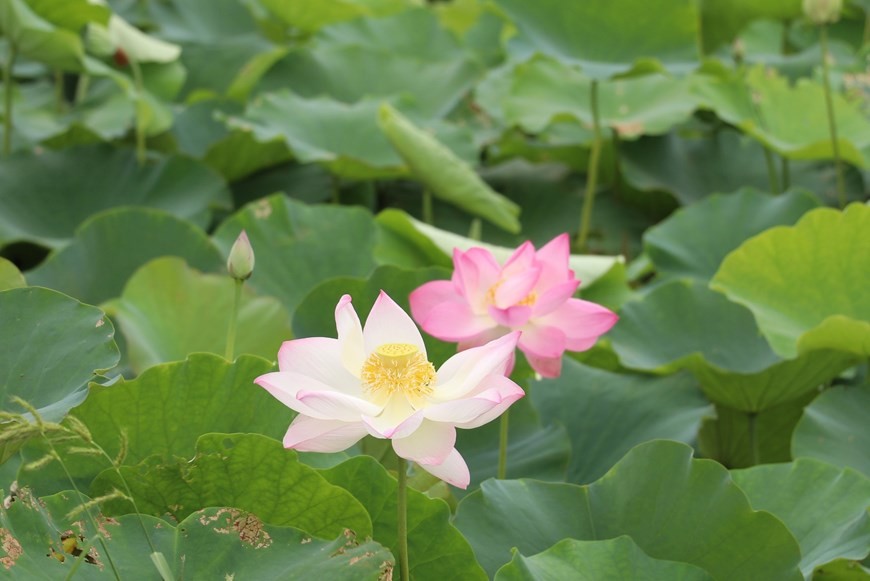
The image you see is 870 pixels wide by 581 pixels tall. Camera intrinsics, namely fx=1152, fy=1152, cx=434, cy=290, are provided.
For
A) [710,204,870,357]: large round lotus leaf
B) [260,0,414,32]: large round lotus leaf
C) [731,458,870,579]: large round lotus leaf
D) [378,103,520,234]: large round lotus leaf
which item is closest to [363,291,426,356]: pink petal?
[731,458,870,579]: large round lotus leaf

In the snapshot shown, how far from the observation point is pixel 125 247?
5.61 feet

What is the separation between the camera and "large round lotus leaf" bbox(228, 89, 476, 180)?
203cm

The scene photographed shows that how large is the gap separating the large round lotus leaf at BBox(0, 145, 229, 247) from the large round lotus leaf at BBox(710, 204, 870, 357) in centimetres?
97

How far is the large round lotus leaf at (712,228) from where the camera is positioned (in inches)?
70.4

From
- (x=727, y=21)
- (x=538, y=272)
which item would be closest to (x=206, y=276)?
(x=538, y=272)

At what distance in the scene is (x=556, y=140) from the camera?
2264 millimetres

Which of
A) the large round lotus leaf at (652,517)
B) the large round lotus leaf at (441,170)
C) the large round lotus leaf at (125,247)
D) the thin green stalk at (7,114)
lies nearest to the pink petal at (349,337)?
the large round lotus leaf at (652,517)

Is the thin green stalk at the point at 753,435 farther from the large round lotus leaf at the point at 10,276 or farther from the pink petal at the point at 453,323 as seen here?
the large round lotus leaf at the point at 10,276

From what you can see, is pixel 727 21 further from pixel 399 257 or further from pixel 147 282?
pixel 147 282

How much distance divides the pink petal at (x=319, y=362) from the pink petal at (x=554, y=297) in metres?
0.28

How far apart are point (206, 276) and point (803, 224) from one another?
2.48 ft

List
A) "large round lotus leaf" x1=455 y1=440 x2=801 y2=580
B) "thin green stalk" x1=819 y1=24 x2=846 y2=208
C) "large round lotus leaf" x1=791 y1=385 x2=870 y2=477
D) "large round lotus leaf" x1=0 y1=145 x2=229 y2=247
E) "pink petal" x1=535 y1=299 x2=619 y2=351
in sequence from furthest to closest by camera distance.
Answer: "large round lotus leaf" x1=0 y1=145 x2=229 y2=247
"thin green stalk" x1=819 y1=24 x2=846 y2=208
"large round lotus leaf" x1=791 y1=385 x2=870 y2=477
"pink petal" x1=535 y1=299 x2=619 y2=351
"large round lotus leaf" x1=455 y1=440 x2=801 y2=580

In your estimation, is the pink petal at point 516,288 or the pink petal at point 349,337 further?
the pink petal at point 516,288

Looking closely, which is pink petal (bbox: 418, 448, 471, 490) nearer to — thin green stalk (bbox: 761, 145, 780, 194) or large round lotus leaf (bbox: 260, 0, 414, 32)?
thin green stalk (bbox: 761, 145, 780, 194)
